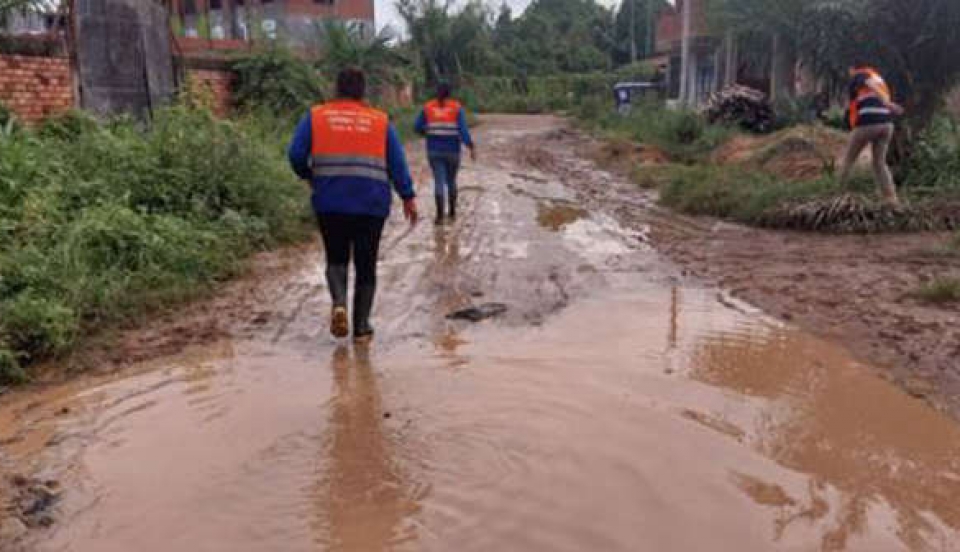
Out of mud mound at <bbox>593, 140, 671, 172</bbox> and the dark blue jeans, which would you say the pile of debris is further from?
the dark blue jeans

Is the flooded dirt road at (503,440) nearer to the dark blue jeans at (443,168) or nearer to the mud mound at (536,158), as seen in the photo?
the dark blue jeans at (443,168)

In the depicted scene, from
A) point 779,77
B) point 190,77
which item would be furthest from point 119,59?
point 779,77

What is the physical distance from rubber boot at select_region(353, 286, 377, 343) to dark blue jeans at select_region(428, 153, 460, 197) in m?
4.70

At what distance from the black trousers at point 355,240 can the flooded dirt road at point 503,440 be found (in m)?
0.45

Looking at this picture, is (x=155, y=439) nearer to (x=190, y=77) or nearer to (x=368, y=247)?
(x=368, y=247)

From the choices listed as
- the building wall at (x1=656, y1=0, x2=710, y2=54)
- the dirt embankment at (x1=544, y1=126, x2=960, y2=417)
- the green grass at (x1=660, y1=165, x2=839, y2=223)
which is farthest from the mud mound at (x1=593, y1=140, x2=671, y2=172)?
the building wall at (x1=656, y1=0, x2=710, y2=54)

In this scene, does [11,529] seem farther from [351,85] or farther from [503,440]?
[351,85]

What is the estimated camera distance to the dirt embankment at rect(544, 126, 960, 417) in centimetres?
491

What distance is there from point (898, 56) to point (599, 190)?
15.3 ft

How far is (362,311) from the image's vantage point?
5.49 meters

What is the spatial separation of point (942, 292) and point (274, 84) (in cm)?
1324

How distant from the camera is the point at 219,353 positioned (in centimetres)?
521

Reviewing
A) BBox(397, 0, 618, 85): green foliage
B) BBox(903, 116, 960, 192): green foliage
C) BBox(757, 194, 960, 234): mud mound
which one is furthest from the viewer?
BBox(397, 0, 618, 85): green foliage

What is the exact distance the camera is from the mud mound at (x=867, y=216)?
889 cm
